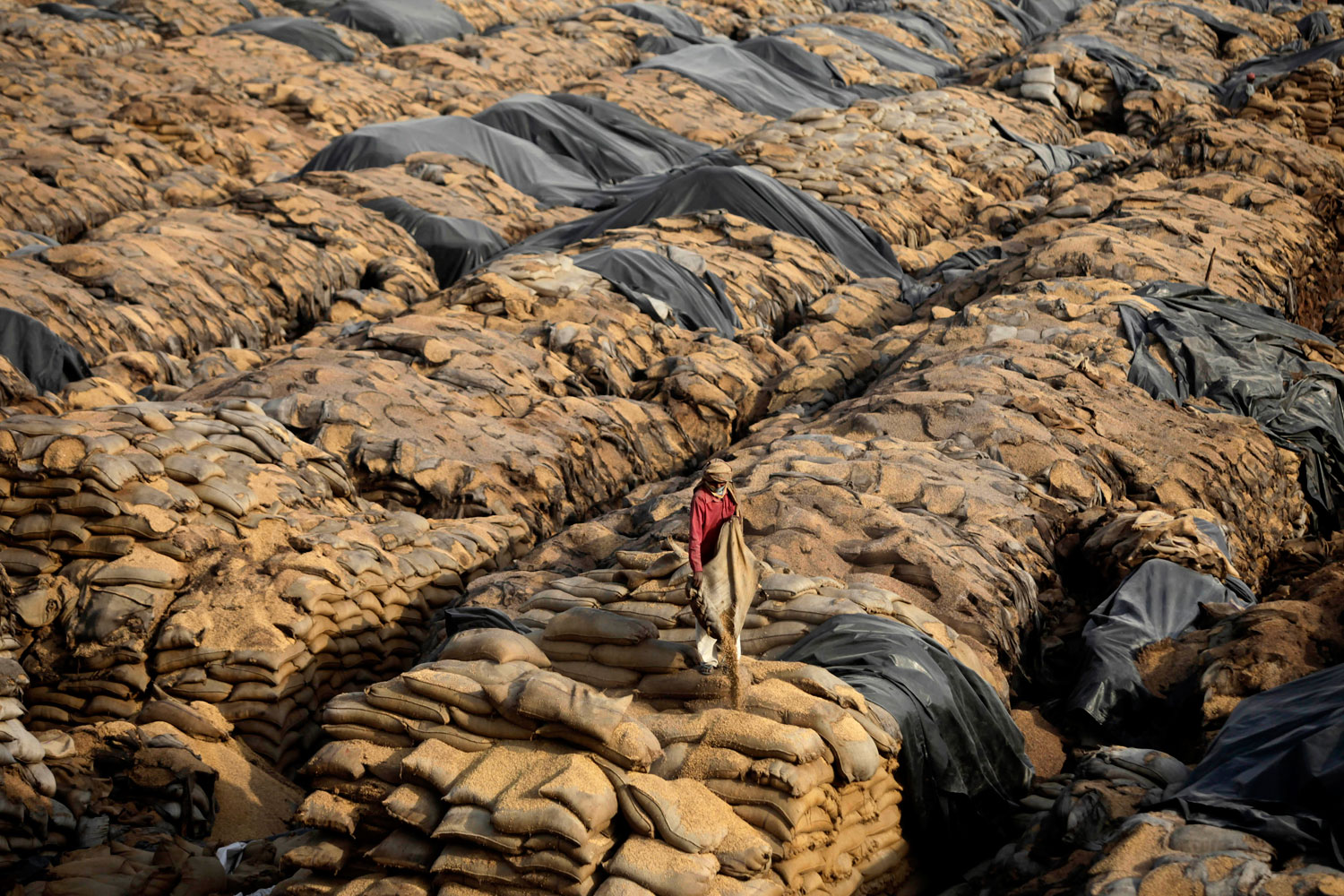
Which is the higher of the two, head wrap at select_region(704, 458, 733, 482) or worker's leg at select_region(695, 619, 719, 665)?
head wrap at select_region(704, 458, 733, 482)

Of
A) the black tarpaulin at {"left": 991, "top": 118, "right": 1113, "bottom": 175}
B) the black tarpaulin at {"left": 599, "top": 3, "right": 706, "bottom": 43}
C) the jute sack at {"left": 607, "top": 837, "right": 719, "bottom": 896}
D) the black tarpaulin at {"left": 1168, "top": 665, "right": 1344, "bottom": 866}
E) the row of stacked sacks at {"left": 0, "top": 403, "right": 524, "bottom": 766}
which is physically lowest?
the row of stacked sacks at {"left": 0, "top": 403, "right": 524, "bottom": 766}

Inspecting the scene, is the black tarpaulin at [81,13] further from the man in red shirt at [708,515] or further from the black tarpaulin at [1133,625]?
the black tarpaulin at [1133,625]

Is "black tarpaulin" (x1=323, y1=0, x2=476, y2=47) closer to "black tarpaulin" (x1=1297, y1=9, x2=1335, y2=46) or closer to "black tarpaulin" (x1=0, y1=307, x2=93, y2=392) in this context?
"black tarpaulin" (x1=0, y1=307, x2=93, y2=392)

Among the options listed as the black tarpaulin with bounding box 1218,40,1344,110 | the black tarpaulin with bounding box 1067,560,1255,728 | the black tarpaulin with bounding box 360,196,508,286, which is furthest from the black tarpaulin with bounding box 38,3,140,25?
the black tarpaulin with bounding box 1067,560,1255,728

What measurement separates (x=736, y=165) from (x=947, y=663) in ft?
32.6

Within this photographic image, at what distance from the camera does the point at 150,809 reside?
5305mm

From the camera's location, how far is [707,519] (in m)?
4.55

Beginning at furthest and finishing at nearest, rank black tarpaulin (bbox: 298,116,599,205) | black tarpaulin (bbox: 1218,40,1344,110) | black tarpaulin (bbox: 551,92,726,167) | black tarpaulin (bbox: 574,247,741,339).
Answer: black tarpaulin (bbox: 1218,40,1344,110) → black tarpaulin (bbox: 551,92,726,167) → black tarpaulin (bbox: 298,116,599,205) → black tarpaulin (bbox: 574,247,741,339)

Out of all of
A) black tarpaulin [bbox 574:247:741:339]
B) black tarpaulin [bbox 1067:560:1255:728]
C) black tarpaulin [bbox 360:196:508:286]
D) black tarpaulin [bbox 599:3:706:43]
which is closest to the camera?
black tarpaulin [bbox 1067:560:1255:728]

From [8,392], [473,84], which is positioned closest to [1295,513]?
[8,392]

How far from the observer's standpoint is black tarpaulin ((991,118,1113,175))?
16.6 metres

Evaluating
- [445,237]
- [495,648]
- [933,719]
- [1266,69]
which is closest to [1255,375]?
[933,719]

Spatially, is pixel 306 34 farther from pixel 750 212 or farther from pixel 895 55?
pixel 895 55

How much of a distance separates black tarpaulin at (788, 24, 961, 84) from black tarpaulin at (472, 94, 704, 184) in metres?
6.66
